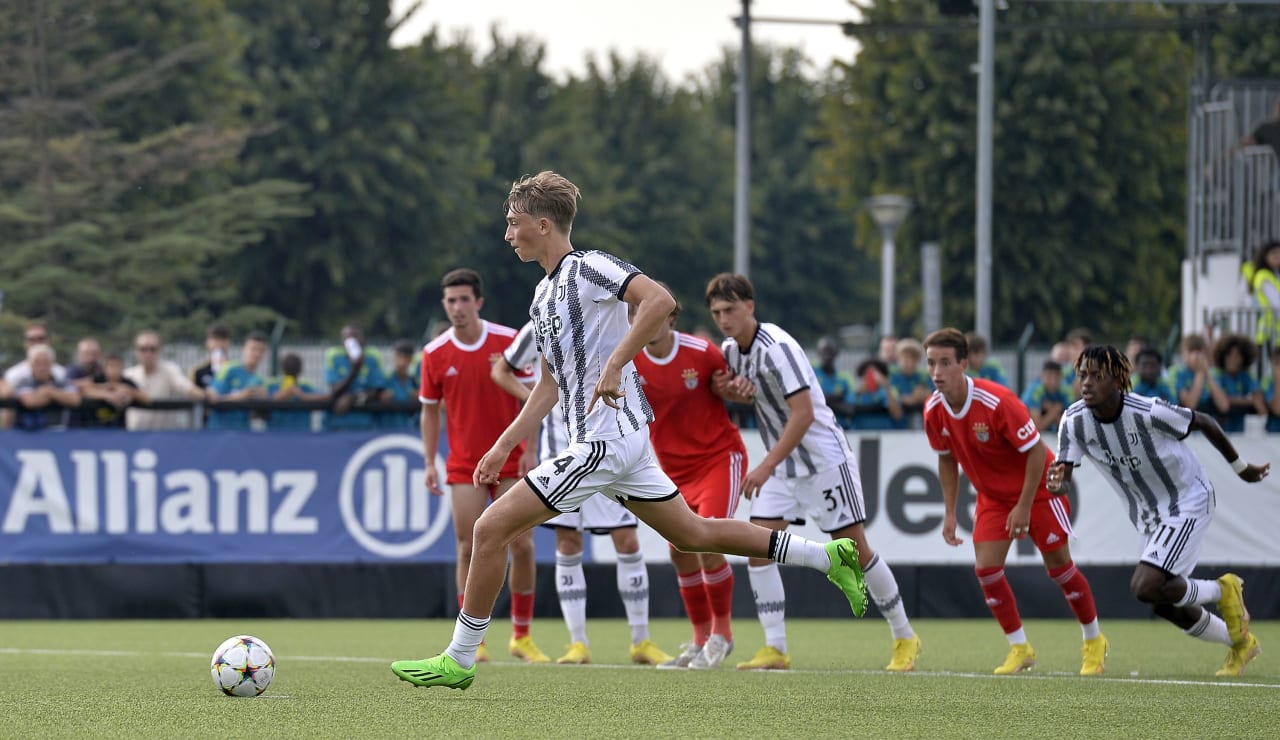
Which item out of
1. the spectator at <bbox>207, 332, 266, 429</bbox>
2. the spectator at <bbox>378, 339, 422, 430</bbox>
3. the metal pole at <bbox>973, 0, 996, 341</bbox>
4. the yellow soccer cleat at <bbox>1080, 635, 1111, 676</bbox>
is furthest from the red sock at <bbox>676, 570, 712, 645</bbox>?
the metal pole at <bbox>973, 0, 996, 341</bbox>

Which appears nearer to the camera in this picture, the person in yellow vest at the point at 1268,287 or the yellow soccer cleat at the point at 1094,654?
the yellow soccer cleat at the point at 1094,654

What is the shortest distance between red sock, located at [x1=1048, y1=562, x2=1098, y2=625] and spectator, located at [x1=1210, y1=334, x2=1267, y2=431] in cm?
504

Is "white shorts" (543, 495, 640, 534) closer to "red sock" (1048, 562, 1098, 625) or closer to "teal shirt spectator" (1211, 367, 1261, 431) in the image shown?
"red sock" (1048, 562, 1098, 625)

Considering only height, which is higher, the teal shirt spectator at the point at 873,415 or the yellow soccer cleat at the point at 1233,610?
the teal shirt spectator at the point at 873,415

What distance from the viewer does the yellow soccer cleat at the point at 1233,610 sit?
31.9ft

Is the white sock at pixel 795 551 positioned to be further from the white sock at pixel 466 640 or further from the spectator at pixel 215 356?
the spectator at pixel 215 356

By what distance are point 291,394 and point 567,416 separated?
27.2ft

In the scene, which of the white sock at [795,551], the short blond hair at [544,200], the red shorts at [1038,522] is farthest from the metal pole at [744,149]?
the short blond hair at [544,200]

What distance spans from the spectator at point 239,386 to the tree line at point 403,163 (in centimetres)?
1154

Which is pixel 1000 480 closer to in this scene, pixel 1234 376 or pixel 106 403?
pixel 1234 376

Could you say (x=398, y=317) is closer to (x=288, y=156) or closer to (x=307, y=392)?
(x=288, y=156)

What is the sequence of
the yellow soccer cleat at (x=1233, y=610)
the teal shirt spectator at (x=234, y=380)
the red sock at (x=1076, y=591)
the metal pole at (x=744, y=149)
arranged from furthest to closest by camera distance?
the metal pole at (x=744, y=149) < the teal shirt spectator at (x=234, y=380) < the red sock at (x=1076, y=591) < the yellow soccer cleat at (x=1233, y=610)

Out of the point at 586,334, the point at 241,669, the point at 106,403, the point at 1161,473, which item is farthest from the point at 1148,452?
the point at 106,403

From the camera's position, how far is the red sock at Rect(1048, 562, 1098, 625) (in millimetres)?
10250
